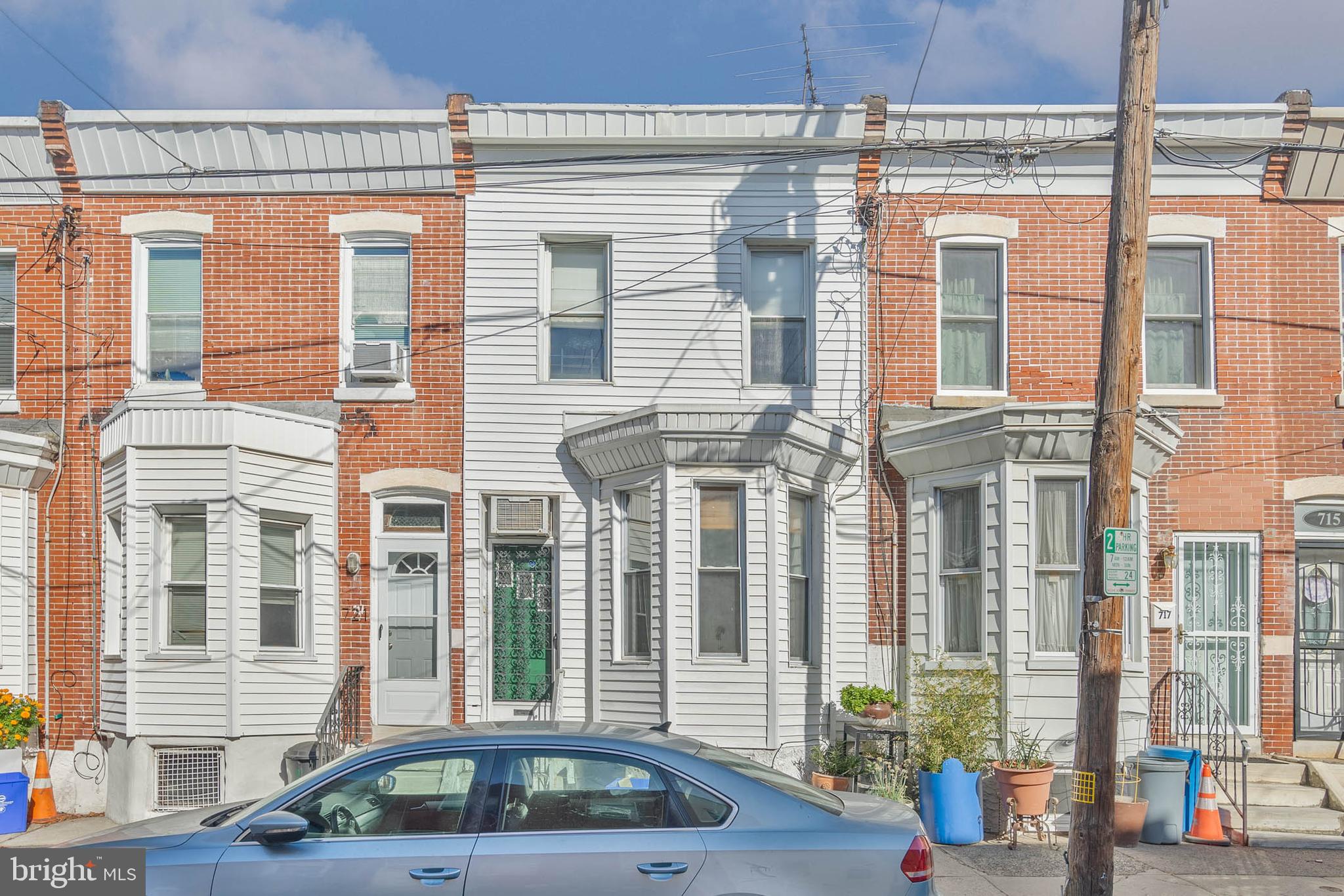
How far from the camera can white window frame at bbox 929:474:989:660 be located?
1202cm

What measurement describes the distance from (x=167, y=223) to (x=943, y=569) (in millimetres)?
9227

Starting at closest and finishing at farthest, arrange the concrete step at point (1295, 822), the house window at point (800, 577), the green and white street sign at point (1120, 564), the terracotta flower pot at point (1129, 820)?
1. the green and white street sign at point (1120, 564)
2. the terracotta flower pot at point (1129, 820)
3. the concrete step at point (1295, 822)
4. the house window at point (800, 577)

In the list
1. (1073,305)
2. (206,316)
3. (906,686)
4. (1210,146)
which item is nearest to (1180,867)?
(906,686)

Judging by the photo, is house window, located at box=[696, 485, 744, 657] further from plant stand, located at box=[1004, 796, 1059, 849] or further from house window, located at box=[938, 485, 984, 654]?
plant stand, located at box=[1004, 796, 1059, 849]

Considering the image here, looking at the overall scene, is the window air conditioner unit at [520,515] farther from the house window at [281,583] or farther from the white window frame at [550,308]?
the house window at [281,583]

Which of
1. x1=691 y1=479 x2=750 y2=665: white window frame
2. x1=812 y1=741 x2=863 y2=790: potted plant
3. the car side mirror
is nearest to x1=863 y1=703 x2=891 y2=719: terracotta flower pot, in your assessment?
x1=812 y1=741 x2=863 y2=790: potted plant

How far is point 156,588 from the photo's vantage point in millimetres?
12297

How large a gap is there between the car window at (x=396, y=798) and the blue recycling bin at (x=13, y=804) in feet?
24.8

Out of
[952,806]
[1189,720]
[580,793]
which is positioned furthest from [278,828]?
[1189,720]

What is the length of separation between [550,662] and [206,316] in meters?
5.39

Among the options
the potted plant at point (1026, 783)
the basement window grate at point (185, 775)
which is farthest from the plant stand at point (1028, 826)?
the basement window grate at point (185, 775)

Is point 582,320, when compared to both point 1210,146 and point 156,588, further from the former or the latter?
point 1210,146

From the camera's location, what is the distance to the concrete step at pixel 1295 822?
1119cm

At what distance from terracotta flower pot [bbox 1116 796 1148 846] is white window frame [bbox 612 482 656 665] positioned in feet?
15.1
